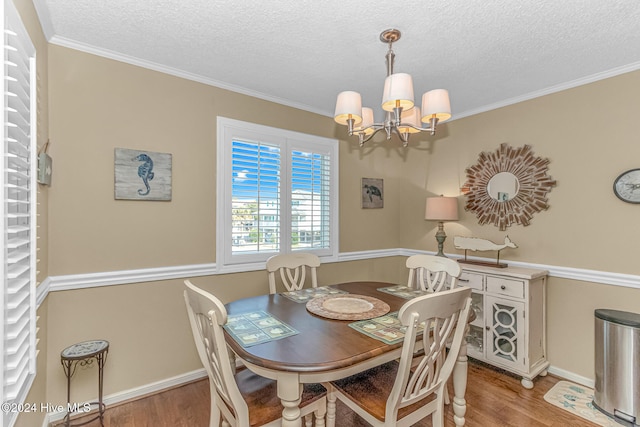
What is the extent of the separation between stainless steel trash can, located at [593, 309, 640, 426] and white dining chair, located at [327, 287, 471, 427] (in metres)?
1.56

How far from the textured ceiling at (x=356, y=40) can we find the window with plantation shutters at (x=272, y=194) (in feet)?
1.76

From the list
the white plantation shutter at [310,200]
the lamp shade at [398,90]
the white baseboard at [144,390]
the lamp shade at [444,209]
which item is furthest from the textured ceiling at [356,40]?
the white baseboard at [144,390]

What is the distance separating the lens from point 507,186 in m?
2.97

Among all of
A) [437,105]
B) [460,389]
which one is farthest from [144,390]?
[437,105]

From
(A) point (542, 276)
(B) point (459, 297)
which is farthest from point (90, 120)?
(A) point (542, 276)

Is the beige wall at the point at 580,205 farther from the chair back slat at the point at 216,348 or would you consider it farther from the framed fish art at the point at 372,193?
the chair back slat at the point at 216,348

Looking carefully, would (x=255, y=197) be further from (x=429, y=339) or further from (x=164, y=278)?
(x=429, y=339)

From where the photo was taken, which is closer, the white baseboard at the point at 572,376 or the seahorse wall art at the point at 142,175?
the seahorse wall art at the point at 142,175

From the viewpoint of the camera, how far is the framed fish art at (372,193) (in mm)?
3684

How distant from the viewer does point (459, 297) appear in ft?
4.46

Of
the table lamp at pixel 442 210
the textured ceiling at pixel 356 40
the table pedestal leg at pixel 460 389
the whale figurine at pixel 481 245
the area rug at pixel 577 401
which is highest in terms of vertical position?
the textured ceiling at pixel 356 40

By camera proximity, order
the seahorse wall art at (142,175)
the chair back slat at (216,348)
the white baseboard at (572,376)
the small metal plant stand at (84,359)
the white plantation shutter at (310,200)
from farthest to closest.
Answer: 1. the white plantation shutter at (310,200)
2. the white baseboard at (572,376)
3. the seahorse wall art at (142,175)
4. the small metal plant stand at (84,359)
5. the chair back slat at (216,348)

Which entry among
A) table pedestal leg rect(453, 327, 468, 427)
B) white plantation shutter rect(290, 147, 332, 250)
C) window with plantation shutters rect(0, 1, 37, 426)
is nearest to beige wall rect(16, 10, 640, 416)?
white plantation shutter rect(290, 147, 332, 250)

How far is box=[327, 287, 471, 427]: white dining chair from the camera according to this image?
123 centimetres
